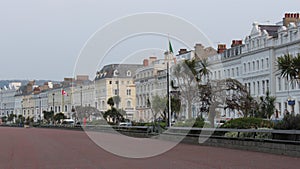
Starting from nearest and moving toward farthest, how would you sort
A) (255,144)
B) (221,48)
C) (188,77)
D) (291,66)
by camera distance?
(255,144), (291,66), (188,77), (221,48)

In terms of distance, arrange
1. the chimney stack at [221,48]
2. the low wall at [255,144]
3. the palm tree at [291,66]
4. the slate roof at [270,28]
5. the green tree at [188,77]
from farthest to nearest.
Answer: the chimney stack at [221,48] < the slate roof at [270,28] < the green tree at [188,77] < the palm tree at [291,66] < the low wall at [255,144]

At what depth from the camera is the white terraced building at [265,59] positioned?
6341cm

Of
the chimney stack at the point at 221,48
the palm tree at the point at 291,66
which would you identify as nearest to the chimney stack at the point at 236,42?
the chimney stack at the point at 221,48

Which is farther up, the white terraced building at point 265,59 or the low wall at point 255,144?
the white terraced building at point 265,59

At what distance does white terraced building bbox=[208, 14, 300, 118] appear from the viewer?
63.4m

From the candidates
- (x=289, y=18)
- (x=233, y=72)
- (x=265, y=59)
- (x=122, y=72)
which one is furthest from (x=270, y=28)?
(x=122, y=72)

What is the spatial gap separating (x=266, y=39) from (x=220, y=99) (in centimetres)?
2687

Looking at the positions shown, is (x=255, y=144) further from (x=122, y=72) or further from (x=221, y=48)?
(x=221, y=48)

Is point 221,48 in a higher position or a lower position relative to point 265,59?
higher

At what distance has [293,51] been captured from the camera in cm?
6294

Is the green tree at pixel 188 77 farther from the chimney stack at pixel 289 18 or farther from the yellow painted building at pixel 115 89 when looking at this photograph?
the yellow painted building at pixel 115 89

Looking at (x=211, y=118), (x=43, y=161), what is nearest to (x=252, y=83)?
(x=211, y=118)

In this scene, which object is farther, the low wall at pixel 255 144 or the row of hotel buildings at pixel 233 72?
the row of hotel buildings at pixel 233 72

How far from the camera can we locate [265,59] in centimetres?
6969
